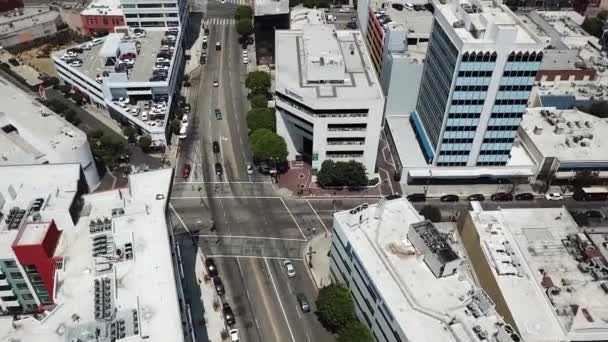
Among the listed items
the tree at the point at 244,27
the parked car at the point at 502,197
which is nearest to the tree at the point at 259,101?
the tree at the point at 244,27

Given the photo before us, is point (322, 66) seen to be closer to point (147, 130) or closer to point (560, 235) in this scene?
point (147, 130)

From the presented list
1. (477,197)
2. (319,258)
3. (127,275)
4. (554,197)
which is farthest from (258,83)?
(127,275)

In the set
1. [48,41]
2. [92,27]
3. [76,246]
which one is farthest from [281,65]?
[48,41]

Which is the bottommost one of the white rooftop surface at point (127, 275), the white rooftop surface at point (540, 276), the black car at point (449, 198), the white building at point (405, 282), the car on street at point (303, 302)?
the car on street at point (303, 302)

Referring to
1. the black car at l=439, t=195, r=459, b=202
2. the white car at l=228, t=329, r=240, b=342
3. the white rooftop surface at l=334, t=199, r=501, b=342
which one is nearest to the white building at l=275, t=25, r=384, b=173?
the black car at l=439, t=195, r=459, b=202

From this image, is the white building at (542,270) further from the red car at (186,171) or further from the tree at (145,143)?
the tree at (145,143)

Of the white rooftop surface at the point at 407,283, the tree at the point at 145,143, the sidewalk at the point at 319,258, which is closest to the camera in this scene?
the white rooftop surface at the point at 407,283
